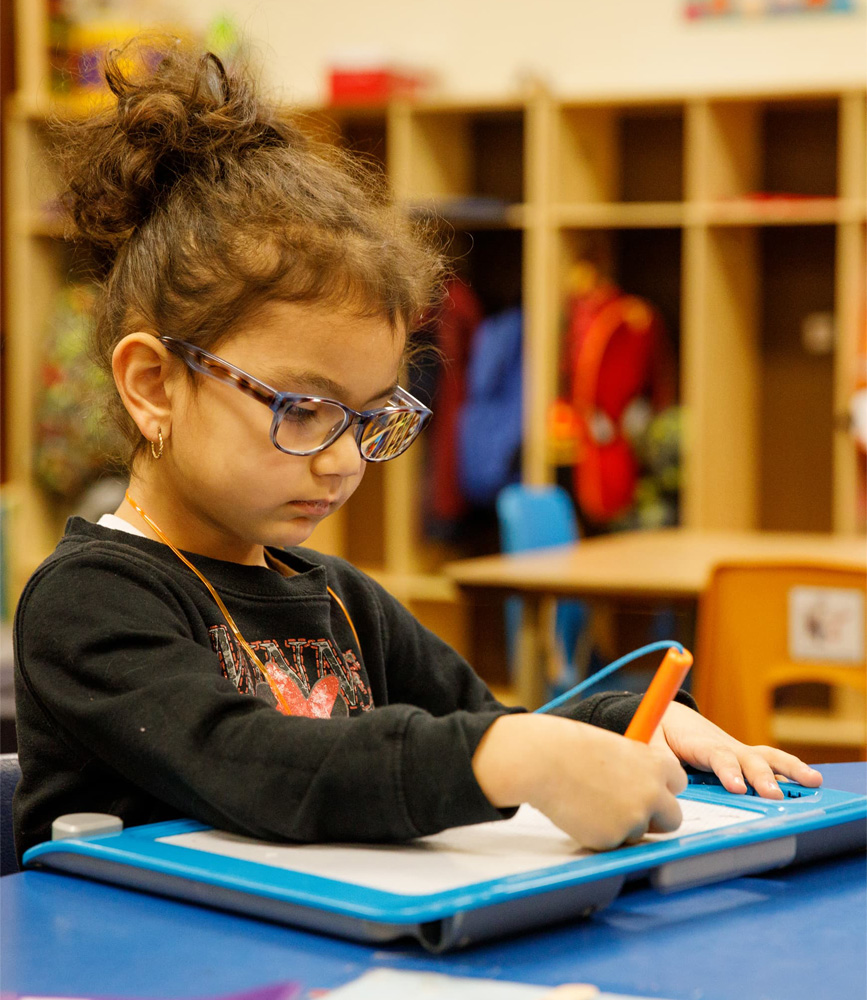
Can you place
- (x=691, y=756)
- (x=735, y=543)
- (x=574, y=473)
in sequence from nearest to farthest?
(x=691, y=756)
(x=735, y=543)
(x=574, y=473)

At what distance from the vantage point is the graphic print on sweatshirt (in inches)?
41.1

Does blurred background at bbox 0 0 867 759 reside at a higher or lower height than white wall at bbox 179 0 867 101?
lower

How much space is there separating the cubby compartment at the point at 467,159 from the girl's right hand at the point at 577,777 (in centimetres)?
404

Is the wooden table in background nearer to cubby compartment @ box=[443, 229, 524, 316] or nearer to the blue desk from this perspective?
cubby compartment @ box=[443, 229, 524, 316]

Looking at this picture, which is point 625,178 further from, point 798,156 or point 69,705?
point 69,705

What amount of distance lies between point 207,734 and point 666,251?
174 inches

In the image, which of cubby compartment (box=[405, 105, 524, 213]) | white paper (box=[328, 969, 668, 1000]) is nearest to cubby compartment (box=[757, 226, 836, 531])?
cubby compartment (box=[405, 105, 524, 213])

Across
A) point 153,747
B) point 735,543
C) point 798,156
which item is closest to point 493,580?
point 735,543

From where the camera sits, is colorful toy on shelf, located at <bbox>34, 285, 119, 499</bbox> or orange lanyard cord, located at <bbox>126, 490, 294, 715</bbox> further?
colorful toy on shelf, located at <bbox>34, 285, 119, 499</bbox>

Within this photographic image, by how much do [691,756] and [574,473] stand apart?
384 cm

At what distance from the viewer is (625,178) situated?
16.8 ft

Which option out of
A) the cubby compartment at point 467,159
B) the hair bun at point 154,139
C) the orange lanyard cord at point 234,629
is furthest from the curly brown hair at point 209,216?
the cubby compartment at point 467,159

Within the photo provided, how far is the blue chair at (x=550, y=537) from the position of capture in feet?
11.8

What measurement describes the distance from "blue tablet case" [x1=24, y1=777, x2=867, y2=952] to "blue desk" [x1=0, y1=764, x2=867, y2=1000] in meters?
0.01
